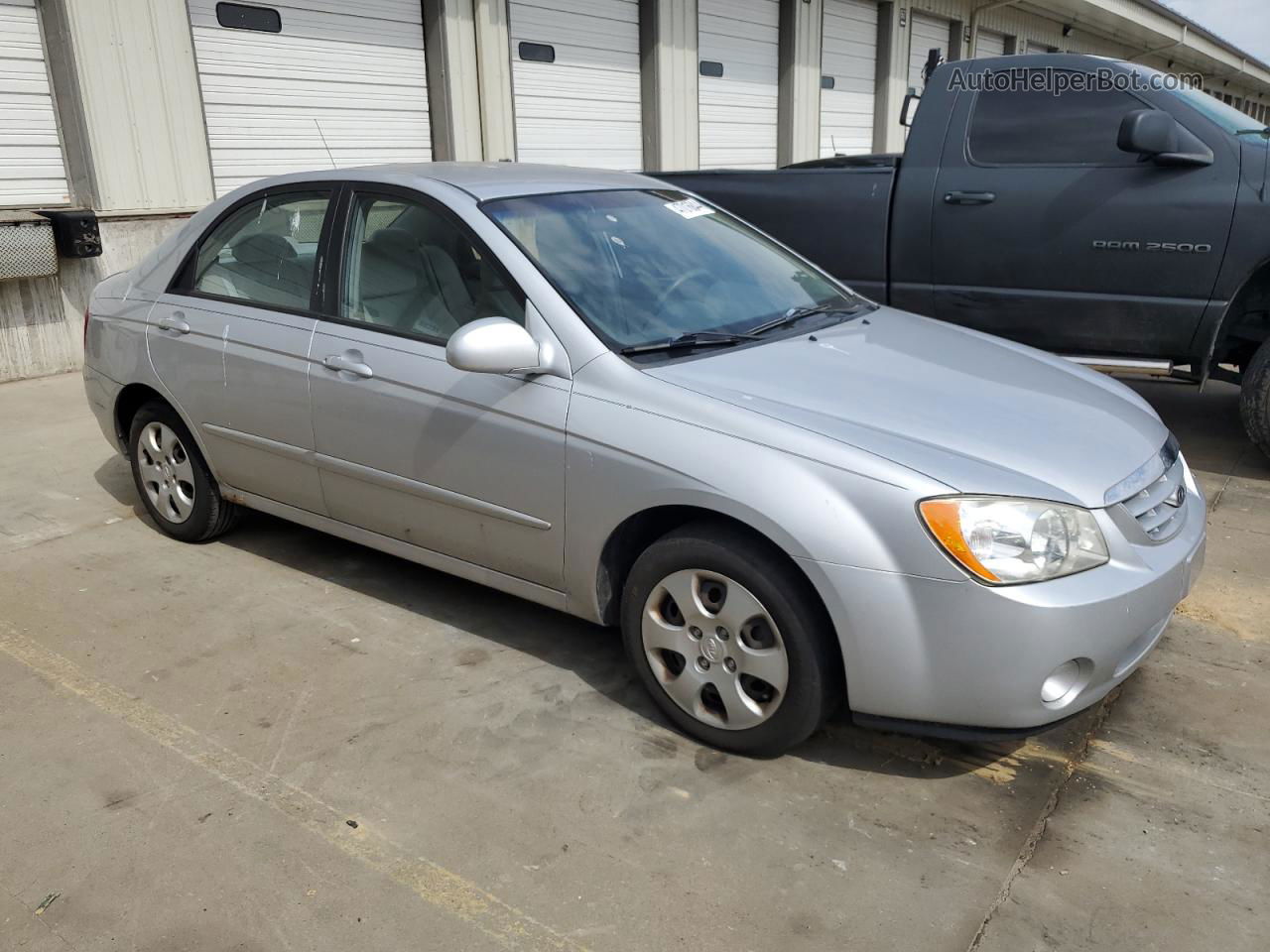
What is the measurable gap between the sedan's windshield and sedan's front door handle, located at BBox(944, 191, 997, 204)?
1913 mm

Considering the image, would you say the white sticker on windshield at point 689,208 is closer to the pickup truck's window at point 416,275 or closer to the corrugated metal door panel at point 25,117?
the pickup truck's window at point 416,275

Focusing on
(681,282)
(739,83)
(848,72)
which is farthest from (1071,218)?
(848,72)

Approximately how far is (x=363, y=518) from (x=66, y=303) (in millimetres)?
5373

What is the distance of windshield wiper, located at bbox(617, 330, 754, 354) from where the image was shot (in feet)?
10.6

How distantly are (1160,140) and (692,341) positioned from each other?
127 inches

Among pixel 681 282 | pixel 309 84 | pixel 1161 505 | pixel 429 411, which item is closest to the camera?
pixel 1161 505

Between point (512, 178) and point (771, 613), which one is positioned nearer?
point (771, 613)

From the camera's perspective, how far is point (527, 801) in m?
2.84

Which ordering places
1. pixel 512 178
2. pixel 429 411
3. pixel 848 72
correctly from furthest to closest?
pixel 848 72 → pixel 512 178 → pixel 429 411

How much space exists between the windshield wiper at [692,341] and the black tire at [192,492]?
217 centimetres

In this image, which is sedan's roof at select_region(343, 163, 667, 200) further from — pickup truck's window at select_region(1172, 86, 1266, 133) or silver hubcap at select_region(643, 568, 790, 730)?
pickup truck's window at select_region(1172, 86, 1266, 133)

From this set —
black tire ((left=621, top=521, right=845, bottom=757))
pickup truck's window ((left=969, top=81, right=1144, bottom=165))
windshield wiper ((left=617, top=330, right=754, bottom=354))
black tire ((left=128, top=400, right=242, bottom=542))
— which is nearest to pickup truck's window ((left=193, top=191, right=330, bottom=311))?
black tire ((left=128, top=400, right=242, bottom=542))

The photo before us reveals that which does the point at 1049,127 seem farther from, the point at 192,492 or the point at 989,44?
the point at 989,44

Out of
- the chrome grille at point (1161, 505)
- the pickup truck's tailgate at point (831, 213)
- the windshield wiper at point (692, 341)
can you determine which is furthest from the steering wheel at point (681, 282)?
the pickup truck's tailgate at point (831, 213)
